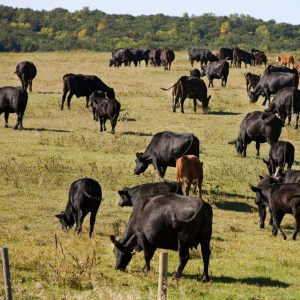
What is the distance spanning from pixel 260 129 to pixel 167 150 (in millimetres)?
6048

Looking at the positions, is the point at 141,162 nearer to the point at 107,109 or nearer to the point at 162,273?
the point at 107,109

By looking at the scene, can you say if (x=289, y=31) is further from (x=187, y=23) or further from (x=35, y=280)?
(x=35, y=280)

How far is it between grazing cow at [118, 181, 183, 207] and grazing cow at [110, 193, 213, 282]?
2073mm

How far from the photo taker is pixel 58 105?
115 feet

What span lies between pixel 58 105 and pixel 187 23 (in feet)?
292

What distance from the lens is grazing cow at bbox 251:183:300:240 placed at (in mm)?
14016

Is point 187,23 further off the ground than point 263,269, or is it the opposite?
point 187,23

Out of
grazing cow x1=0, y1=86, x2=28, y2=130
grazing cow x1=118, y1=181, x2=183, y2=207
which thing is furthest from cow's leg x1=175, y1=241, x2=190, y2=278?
grazing cow x1=0, y1=86, x2=28, y2=130

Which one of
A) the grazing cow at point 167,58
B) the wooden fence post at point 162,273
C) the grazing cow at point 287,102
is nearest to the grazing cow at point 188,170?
the wooden fence post at point 162,273

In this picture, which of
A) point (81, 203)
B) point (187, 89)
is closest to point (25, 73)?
point (187, 89)

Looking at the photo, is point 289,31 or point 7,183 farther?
point 289,31

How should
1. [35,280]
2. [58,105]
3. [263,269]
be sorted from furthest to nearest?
1. [58,105]
2. [263,269]
3. [35,280]

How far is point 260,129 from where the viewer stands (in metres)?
Result: 23.9

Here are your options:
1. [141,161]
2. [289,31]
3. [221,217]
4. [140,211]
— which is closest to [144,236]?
[140,211]
